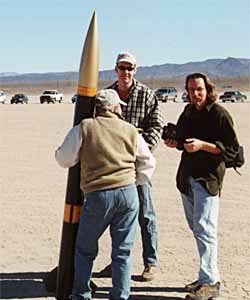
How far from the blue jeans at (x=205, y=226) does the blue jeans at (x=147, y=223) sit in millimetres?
491

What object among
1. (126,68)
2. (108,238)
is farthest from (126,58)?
(108,238)

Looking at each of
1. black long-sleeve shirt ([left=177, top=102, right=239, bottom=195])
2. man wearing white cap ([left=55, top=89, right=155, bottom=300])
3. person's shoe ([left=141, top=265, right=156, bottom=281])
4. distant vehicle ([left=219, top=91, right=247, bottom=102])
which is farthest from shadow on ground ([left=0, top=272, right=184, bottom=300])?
distant vehicle ([left=219, top=91, right=247, bottom=102])

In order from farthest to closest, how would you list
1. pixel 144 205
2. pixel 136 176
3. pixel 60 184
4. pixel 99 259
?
1. pixel 60 184
2. pixel 99 259
3. pixel 144 205
4. pixel 136 176

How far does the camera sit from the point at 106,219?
482 centimetres

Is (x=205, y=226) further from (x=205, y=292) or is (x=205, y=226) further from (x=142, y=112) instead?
(x=142, y=112)

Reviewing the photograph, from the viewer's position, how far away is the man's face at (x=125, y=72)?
5.57 meters

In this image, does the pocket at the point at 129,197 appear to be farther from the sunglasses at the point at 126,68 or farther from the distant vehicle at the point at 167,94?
the distant vehicle at the point at 167,94

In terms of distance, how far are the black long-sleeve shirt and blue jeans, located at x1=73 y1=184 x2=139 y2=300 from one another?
32.2 inches

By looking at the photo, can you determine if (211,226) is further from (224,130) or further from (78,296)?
(78,296)

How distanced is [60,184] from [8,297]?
568 centimetres

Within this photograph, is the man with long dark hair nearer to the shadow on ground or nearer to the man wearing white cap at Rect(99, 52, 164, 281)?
the man wearing white cap at Rect(99, 52, 164, 281)

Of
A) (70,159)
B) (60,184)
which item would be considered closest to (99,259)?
(70,159)

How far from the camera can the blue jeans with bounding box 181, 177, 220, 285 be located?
5.44m

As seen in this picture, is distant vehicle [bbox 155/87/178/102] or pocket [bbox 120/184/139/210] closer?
pocket [bbox 120/184/139/210]
